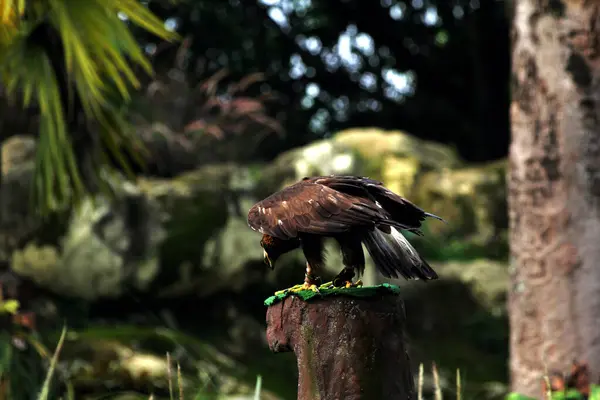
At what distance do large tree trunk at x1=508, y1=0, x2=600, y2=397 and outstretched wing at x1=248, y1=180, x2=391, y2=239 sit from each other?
246cm

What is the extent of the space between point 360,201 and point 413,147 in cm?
516

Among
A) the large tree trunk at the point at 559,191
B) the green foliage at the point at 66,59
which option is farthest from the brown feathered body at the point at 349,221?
the large tree trunk at the point at 559,191

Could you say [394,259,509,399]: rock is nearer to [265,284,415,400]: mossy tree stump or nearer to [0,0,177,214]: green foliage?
[0,0,177,214]: green foliage

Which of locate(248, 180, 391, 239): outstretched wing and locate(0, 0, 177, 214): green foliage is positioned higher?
locate(0, 0, 177, 214): green foliage

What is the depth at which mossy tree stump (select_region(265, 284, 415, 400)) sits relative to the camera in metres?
1.60

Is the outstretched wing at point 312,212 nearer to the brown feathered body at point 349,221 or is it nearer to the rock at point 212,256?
the brown feathered body at point 349,221

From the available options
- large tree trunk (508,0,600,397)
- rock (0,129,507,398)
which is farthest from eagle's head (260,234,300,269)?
rock (0,129,507,398)

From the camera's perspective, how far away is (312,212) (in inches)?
61.0

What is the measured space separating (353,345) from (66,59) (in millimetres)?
2744

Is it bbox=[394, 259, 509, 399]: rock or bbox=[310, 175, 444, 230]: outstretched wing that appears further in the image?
bbox=[394, 259, 509, 399]: rock

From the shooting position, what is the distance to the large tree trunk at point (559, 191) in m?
3.76

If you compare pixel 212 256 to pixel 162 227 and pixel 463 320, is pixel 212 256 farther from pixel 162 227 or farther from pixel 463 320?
pixel 463 320

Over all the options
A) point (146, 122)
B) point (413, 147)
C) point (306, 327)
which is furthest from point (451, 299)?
point (306, 327)

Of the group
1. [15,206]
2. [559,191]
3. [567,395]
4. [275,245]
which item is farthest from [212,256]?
[275,245]
